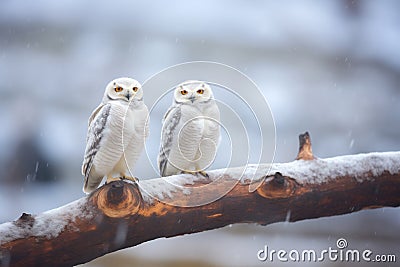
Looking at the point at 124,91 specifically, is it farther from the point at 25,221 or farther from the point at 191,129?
the point at 25,221

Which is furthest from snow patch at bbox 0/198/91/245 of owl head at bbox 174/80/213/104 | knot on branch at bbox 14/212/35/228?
owl head at bbox 174/80/213/104

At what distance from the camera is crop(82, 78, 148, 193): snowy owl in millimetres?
942

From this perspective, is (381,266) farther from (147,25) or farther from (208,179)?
(147,25)

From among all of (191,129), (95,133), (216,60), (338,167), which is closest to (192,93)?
(191,129)

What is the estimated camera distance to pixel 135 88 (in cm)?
96

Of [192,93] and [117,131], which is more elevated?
[192,93]

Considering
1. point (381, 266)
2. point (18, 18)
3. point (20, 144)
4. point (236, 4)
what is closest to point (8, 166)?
point (20, 144)

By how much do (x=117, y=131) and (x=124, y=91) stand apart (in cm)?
7

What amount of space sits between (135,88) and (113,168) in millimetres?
142

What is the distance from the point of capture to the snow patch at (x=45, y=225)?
87cm

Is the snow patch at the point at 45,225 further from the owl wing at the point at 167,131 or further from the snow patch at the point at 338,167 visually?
the snow patch at the point at 338,167

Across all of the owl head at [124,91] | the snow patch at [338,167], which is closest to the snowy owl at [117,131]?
the owl head at [124,91]

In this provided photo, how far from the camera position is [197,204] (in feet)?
3.08

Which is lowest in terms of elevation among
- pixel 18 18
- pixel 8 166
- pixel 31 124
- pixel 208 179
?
pixel 208 179
